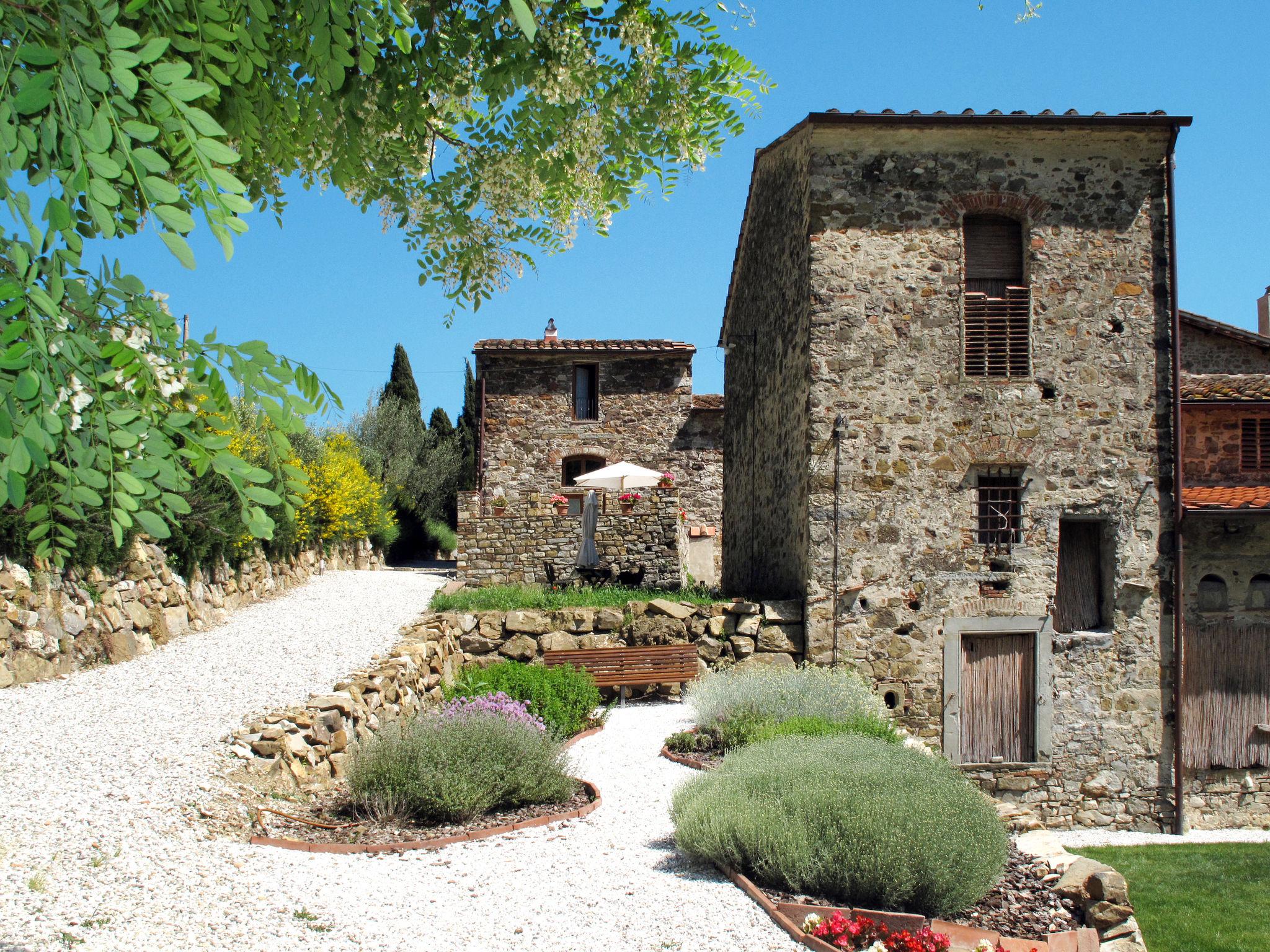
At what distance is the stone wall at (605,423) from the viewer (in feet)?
73.0

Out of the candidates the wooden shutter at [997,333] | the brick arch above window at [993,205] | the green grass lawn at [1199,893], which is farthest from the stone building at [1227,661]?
the brick arch above window at [993,205]

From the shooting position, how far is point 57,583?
978cm

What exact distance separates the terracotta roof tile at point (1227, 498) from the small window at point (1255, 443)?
2.02 feet

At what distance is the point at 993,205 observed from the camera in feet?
37.1

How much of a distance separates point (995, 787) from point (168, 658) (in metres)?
9.32

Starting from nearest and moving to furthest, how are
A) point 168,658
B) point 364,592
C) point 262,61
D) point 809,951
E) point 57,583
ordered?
point 262,61, point 809,951, point 57,583, point 168,658, point 364,592

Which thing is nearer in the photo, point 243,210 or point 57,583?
point 243,210

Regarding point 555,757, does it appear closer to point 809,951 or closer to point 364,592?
point 809,951

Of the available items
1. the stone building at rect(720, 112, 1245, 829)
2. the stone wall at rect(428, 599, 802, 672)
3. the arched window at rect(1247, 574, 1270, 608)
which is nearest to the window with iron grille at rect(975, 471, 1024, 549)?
the stone building at rect(720, 112, 1245, 829)

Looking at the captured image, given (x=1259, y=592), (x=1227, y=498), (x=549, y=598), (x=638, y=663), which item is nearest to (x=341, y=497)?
(x=549, y=598)

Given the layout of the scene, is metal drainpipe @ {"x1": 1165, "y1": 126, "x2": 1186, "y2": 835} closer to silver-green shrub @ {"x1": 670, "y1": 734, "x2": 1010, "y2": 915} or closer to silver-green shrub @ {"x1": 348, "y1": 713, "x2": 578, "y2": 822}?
silver-green shrub @ {"x1": 670, "y1": 734, "x2": 1010, "y2": 915}

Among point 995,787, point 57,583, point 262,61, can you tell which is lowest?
point 995,787

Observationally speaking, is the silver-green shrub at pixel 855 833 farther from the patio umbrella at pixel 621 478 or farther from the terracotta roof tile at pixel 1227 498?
the patio umbrella at pixel 621 478

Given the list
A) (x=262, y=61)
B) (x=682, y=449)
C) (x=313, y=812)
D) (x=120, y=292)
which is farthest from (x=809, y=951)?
(x=682, y=449)
